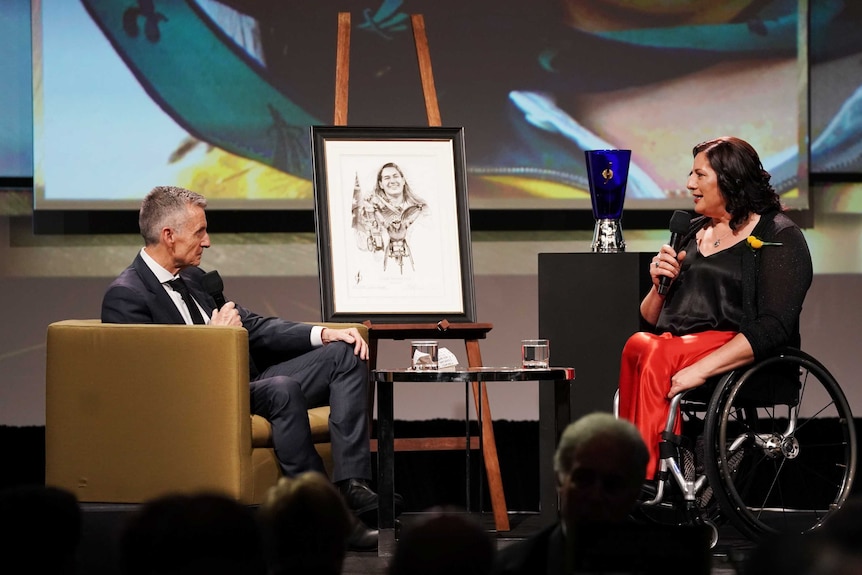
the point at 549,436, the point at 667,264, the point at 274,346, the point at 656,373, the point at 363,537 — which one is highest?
the point at 667,264

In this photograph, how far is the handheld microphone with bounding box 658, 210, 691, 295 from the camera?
393cm

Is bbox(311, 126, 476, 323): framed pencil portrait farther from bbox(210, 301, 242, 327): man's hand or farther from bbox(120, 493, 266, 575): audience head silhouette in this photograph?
bbox(120, 493, 266, 575): audience head silhouette

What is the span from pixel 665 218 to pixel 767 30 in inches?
36.2

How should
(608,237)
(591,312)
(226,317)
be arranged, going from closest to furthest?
(226,317) → (591,312) → (608,237)

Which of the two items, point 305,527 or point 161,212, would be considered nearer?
point 305,527

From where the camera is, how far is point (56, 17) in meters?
5.41

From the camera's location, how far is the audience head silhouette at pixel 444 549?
1511 millimetres

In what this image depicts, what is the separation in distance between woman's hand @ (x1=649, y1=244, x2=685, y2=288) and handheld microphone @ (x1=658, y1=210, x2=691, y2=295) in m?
0.02

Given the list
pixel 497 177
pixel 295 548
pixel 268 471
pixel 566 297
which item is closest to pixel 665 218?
pixel 497 177

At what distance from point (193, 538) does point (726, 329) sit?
266cm

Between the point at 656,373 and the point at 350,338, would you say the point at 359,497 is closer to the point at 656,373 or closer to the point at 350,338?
the point at 350,338

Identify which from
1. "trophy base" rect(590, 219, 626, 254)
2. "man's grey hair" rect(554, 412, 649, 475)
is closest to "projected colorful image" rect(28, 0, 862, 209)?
"trophy base" rect(590, 219, 626, 254)

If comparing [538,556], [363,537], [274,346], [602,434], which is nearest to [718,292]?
[363,537]

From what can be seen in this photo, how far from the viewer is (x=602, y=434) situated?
1.94 m
